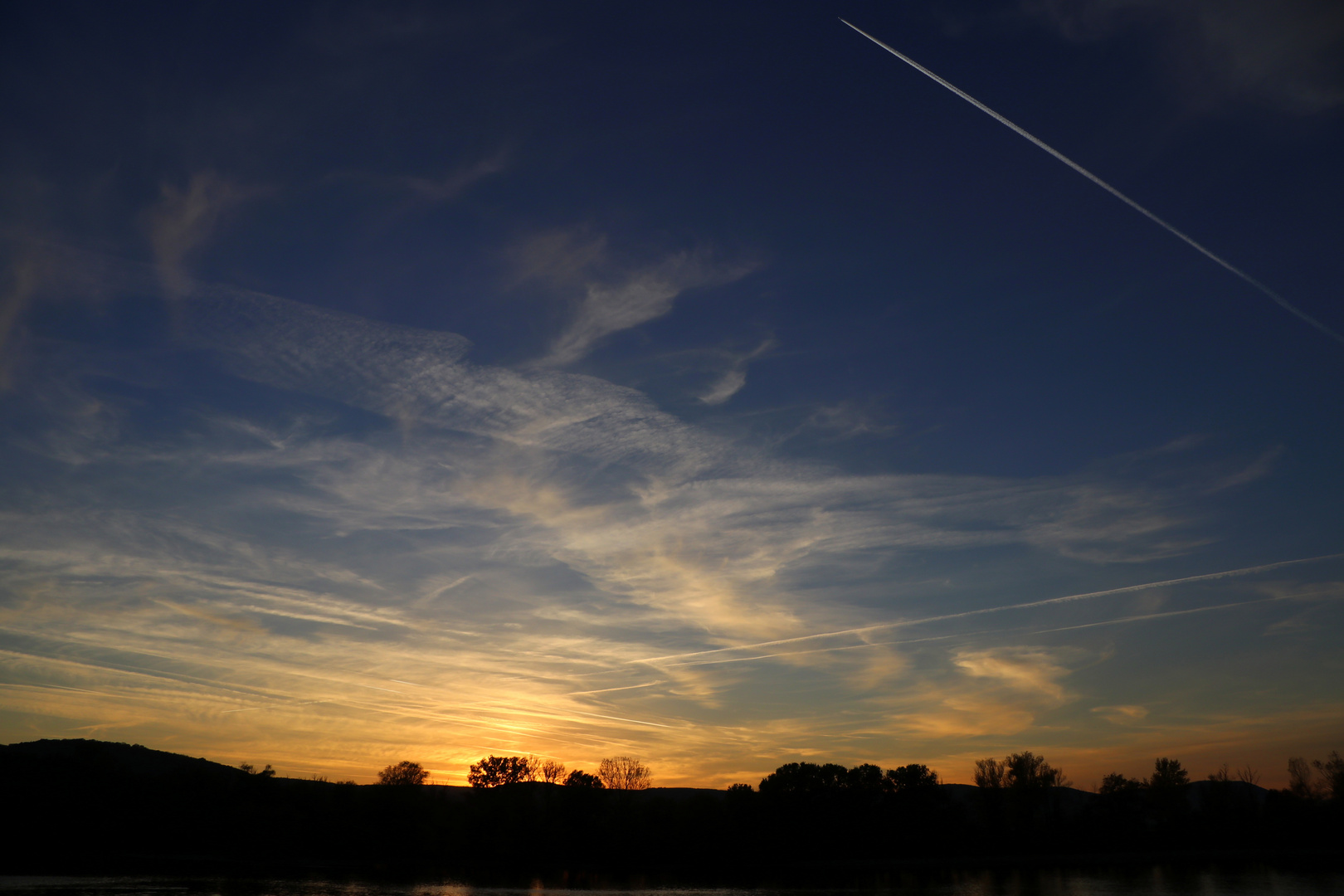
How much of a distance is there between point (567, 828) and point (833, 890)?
61160 millimetres

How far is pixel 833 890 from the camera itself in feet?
318

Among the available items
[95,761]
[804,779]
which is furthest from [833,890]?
[95,761]

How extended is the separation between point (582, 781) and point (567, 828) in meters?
10.9

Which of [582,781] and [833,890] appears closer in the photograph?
[833,890]

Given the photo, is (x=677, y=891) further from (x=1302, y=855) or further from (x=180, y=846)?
(x=1302, y=855)

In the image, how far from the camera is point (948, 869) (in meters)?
137

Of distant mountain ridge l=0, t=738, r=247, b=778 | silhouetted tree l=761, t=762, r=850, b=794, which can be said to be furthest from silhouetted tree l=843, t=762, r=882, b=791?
distant mountain ridge l=0, t=738, r=247, b=778

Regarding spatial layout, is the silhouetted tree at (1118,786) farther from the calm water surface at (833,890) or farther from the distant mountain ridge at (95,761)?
the distant mountain ridge at (95,761)

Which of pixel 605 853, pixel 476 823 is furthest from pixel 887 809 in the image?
pixel 476 823

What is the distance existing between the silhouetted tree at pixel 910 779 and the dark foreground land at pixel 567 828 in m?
1.60

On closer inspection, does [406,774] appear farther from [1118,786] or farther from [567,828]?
[1118,786]

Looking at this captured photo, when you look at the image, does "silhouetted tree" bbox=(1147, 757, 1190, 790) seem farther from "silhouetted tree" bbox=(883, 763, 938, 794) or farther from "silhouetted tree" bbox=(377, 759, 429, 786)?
"silhouetted tree" bbox=(377, 759, 429, 786)

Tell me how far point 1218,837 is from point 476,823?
142676mm

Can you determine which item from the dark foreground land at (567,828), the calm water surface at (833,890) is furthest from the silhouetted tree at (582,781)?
the calm water surface at (833,890)
